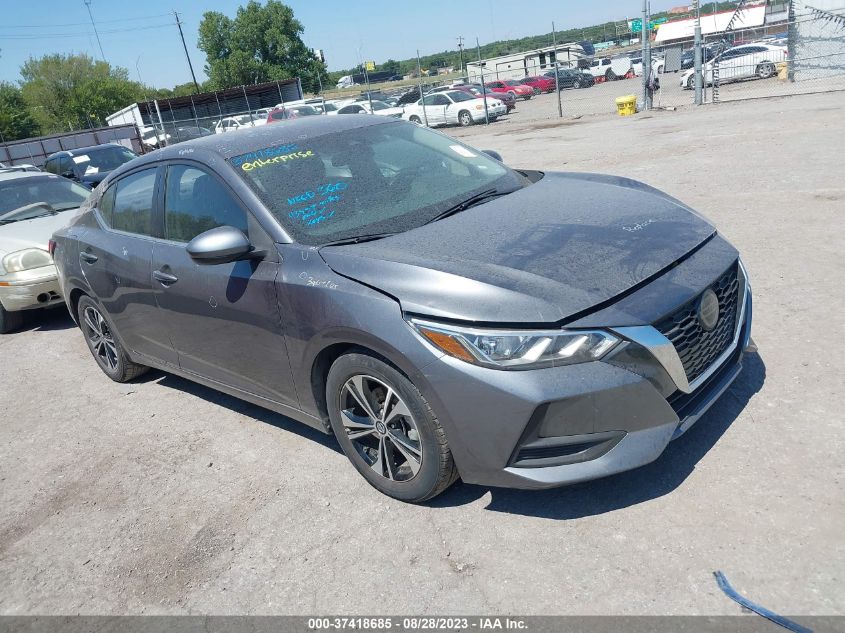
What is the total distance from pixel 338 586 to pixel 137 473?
72.8 inches

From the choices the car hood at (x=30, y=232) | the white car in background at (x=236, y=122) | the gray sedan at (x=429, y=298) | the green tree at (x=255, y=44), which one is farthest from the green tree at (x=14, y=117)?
the gray sedan at (x=429, y=298)

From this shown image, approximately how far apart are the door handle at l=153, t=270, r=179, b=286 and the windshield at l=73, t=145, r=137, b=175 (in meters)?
12.0

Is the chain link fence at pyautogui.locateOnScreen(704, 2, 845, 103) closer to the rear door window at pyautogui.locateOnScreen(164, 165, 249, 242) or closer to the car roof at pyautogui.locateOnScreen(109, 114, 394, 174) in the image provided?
the car roof at pyautogui.locateOnScreen(109, 114, 394, 174)

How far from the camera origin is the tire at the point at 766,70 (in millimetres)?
27156

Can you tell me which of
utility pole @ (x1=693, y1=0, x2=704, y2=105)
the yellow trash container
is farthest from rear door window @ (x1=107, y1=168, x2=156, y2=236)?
the yellow trash container

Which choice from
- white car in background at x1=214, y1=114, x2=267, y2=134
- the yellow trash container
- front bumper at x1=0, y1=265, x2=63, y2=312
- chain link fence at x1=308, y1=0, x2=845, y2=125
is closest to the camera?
front bumper at x1=0, y1=265, x2=63, y2=312

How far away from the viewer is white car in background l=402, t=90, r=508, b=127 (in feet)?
93.2

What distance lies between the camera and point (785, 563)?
251 cm

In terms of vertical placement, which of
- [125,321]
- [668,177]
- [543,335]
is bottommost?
[668,177]

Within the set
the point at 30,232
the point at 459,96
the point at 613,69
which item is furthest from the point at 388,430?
the point at 613,69

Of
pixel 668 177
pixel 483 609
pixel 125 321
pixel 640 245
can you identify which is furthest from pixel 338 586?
pixel 668 177

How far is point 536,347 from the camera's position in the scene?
267cm

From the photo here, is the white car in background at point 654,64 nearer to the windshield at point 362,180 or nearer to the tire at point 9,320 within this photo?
the tire at point 9,320

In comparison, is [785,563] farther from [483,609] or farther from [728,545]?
[483,609]
